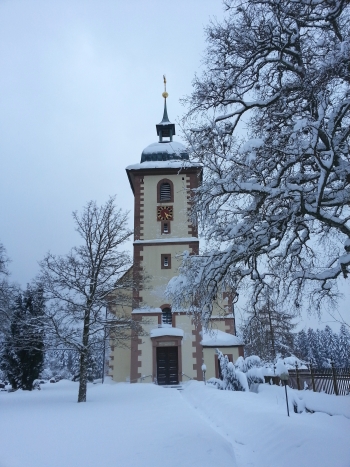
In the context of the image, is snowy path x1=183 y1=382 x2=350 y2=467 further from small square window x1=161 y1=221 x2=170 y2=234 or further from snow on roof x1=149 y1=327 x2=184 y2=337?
small square window x1=161 y1=221 x2=170 y2=234

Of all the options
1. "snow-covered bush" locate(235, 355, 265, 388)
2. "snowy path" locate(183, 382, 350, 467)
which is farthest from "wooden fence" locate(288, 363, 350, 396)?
"snow-covered bush" locate(235, 355, 265, 388)

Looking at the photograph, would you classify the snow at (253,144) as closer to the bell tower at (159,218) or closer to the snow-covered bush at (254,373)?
the snow-covered bush at (254,373)

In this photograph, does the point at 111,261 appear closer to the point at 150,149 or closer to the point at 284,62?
the point at 284,62

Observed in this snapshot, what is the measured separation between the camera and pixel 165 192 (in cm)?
2809

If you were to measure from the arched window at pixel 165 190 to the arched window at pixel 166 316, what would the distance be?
7729 mm

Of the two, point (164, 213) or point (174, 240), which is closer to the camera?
point (174, 240)

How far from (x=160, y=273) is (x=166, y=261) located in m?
0.92

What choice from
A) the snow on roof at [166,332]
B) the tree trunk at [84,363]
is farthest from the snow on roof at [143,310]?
the tree trunk at [84,363]

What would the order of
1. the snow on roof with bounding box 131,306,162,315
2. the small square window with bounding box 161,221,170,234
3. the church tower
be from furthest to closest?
the small square window with bounding box 161,221,170,234
the snow on roof with bounding box 131,306,162,315
the church tower

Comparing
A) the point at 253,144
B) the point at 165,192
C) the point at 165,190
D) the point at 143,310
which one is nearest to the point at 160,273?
the point at 143,310

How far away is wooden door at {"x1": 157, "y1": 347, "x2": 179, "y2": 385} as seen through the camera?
77.2 feet

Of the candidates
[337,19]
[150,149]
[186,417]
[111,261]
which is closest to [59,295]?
[111,261]

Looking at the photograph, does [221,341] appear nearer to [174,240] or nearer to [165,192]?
[174,240]

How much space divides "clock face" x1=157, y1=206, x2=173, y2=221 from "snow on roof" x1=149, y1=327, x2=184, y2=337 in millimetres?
7532
